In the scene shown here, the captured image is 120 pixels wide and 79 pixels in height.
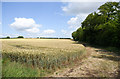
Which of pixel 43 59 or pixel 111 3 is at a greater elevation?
pixel 111 3

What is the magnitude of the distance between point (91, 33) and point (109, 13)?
10129mm

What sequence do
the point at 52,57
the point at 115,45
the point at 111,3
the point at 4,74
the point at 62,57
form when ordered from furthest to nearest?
the point at 111,3, the point at 115,45, the point at 62,57, the point at 52,57, the point at 4,74

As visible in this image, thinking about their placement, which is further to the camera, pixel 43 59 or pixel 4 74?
pixel 43 59

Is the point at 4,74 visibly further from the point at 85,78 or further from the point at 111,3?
the point at 111,3

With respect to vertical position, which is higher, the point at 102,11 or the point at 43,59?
the point at 102,11

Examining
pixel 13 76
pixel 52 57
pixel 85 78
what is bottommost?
pixel 85 78

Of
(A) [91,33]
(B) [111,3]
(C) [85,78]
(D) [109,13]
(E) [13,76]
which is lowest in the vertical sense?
(C) [85,78]

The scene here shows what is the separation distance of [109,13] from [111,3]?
10.5 feet

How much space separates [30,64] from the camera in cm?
784

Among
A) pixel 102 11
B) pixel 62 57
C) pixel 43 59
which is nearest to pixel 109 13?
pixel 102 11

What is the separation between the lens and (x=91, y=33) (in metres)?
38.6

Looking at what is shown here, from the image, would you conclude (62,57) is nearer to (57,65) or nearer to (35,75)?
(57,65)

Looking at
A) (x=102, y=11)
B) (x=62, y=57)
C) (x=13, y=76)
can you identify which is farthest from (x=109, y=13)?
(x=13, y=76)

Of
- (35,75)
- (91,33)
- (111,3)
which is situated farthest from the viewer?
(91,33)
